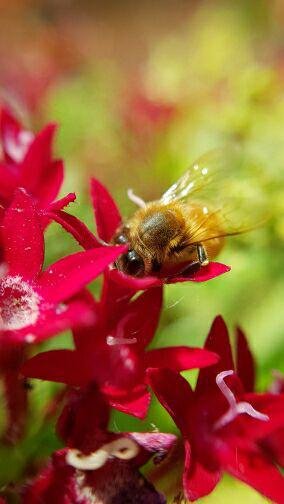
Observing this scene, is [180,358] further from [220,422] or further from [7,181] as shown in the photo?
[7,181]

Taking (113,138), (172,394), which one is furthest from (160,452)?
(113,138)

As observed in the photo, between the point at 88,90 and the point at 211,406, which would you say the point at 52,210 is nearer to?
the point at 211,406

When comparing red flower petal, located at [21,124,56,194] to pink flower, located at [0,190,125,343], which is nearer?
pink flower, located at [0,190,125,343]

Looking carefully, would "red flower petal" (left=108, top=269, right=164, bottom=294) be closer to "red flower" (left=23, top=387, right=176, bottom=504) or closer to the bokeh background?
"red flower" (left=23, top=387, right=176, bottom=504)

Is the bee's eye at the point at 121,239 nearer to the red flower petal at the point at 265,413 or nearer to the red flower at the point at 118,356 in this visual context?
the red flower at the point at 118,356

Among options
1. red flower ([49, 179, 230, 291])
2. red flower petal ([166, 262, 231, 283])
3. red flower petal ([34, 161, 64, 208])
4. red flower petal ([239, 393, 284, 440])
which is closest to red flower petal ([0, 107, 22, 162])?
red flower petal ([34, 161, 64, 208])

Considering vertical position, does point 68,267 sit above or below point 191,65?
below

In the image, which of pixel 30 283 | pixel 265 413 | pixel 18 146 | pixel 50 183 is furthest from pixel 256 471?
pixel 18 146

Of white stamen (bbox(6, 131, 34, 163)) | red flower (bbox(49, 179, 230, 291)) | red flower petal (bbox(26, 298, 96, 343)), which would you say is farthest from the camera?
white stamen (bbox(6, 131, 34, 163))

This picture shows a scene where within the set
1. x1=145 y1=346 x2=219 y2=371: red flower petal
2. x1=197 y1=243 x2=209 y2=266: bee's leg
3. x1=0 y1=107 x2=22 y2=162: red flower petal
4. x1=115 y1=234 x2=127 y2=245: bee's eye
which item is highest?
x1=0 y1=107 x2=22 y2=162: red flower petal
